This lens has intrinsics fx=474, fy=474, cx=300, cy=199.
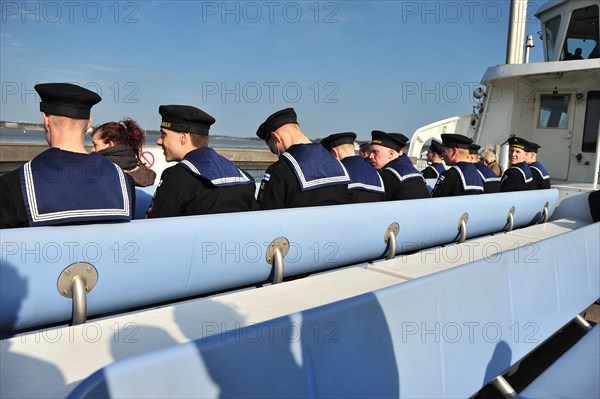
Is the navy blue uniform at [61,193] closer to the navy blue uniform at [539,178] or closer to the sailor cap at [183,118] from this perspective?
the sailor cap at [183,118]

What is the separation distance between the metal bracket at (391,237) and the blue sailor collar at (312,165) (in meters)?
0.53

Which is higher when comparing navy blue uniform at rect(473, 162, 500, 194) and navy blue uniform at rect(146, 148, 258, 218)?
navy blue uniform at rect(146, 148, 258, 218)

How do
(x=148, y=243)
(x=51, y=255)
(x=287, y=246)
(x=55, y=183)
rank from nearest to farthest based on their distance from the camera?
(x=51, y=255) → (x=55, y=183) → (x=148, y=243) → (x=287, y=246)

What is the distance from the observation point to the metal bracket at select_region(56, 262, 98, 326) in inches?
73.4

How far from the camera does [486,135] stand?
9633mm

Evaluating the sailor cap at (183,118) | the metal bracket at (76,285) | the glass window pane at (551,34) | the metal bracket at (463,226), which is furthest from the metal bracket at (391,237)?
the glass window pane at (551,34)

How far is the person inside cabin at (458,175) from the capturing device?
193 inches

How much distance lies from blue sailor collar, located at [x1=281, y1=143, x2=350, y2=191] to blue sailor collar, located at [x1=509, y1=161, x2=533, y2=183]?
12.7 ft

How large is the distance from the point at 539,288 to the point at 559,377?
3.71 feet

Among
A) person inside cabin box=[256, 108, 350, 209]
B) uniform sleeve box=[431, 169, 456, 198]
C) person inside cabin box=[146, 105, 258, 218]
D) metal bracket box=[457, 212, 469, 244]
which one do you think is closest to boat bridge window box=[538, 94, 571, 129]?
uniform sleeve box=[431, 169, 456, 198]

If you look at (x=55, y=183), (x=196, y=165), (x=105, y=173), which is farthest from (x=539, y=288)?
(x=55, y=183)

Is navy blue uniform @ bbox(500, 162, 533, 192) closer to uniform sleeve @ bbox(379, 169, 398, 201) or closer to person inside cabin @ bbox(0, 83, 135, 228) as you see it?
uniform sleeve @ bbox(379, 169, 398, 201)

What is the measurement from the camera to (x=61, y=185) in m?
1.96

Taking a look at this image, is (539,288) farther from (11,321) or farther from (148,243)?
(11,321)
